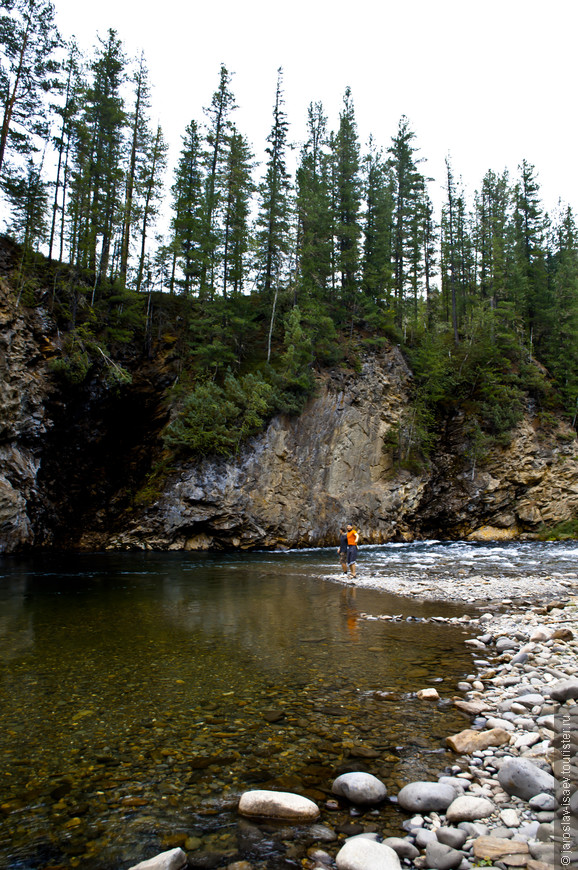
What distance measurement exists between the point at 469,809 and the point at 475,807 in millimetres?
57

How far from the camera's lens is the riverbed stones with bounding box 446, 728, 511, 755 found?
462 centimetres

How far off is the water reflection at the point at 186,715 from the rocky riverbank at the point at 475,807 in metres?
0.23

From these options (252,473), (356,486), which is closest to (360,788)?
(252,473)

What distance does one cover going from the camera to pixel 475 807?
355 centimetres

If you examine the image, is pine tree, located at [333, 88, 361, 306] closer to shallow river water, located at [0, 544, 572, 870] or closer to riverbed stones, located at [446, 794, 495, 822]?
shallow river water, located at [0, 544, 572, 870]

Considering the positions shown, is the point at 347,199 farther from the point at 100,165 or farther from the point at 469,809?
the point at 469,809

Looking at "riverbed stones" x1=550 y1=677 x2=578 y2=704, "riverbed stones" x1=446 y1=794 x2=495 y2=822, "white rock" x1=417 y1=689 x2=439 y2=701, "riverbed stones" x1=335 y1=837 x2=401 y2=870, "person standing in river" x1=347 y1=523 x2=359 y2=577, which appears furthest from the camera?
"person standing in river" x1=347 y1=523 x2=359 y2=577

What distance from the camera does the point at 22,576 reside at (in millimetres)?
16250

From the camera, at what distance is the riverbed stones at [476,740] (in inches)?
182

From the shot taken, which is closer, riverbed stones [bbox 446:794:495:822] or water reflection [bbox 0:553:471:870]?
riverbed stones [bbox 446:794:495:822]

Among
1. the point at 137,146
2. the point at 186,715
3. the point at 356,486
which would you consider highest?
the point at 137,146

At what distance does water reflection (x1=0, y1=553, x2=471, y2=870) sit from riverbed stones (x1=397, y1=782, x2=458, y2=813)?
0.21 meters

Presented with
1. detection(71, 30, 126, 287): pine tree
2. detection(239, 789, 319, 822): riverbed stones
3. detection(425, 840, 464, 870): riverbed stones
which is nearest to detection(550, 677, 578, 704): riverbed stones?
detection(425, 840, 464, 870): riverbed stones

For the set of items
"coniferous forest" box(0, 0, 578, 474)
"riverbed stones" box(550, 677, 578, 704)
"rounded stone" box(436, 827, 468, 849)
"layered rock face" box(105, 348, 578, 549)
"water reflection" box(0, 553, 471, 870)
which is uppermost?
"coniferous forest" box(0, 0, 578, 474)
